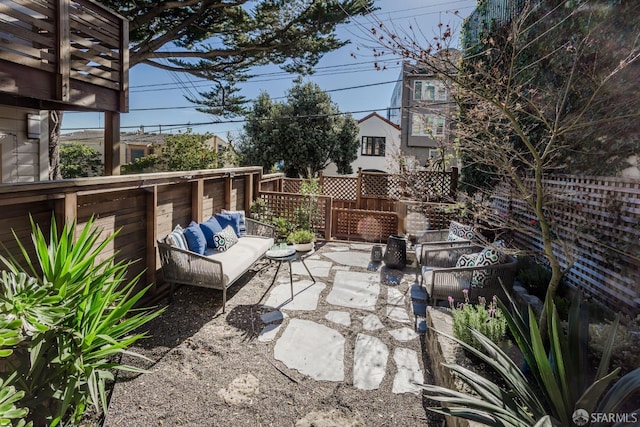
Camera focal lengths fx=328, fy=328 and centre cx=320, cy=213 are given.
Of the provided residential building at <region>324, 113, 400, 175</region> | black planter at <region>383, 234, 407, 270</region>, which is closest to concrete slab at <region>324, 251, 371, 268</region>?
black planter at <region>383, 234, 407, 270</region>

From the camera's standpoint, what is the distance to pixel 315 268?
515cm

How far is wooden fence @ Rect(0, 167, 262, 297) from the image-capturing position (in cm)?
236

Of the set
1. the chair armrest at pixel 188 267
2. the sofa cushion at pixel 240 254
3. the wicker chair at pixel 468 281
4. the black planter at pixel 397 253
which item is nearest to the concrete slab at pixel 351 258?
the black planter at pixel 397 253

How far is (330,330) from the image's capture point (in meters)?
3.27

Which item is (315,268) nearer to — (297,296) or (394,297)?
(297,296)

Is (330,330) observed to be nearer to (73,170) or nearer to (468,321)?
(468,321)

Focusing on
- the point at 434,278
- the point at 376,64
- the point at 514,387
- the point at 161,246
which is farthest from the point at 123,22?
the point at 514,387

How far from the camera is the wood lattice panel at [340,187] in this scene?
873cm

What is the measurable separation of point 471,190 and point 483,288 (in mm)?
3498

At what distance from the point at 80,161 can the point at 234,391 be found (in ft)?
50.9

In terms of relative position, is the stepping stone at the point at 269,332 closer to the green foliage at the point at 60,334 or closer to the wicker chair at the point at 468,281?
the green foliage at the point at 60,334

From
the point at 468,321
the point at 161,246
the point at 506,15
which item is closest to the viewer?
the point at 468,321

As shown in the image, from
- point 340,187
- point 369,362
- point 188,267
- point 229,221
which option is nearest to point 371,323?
point 369,362

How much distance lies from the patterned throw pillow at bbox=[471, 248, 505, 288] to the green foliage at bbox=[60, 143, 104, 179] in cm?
1425
